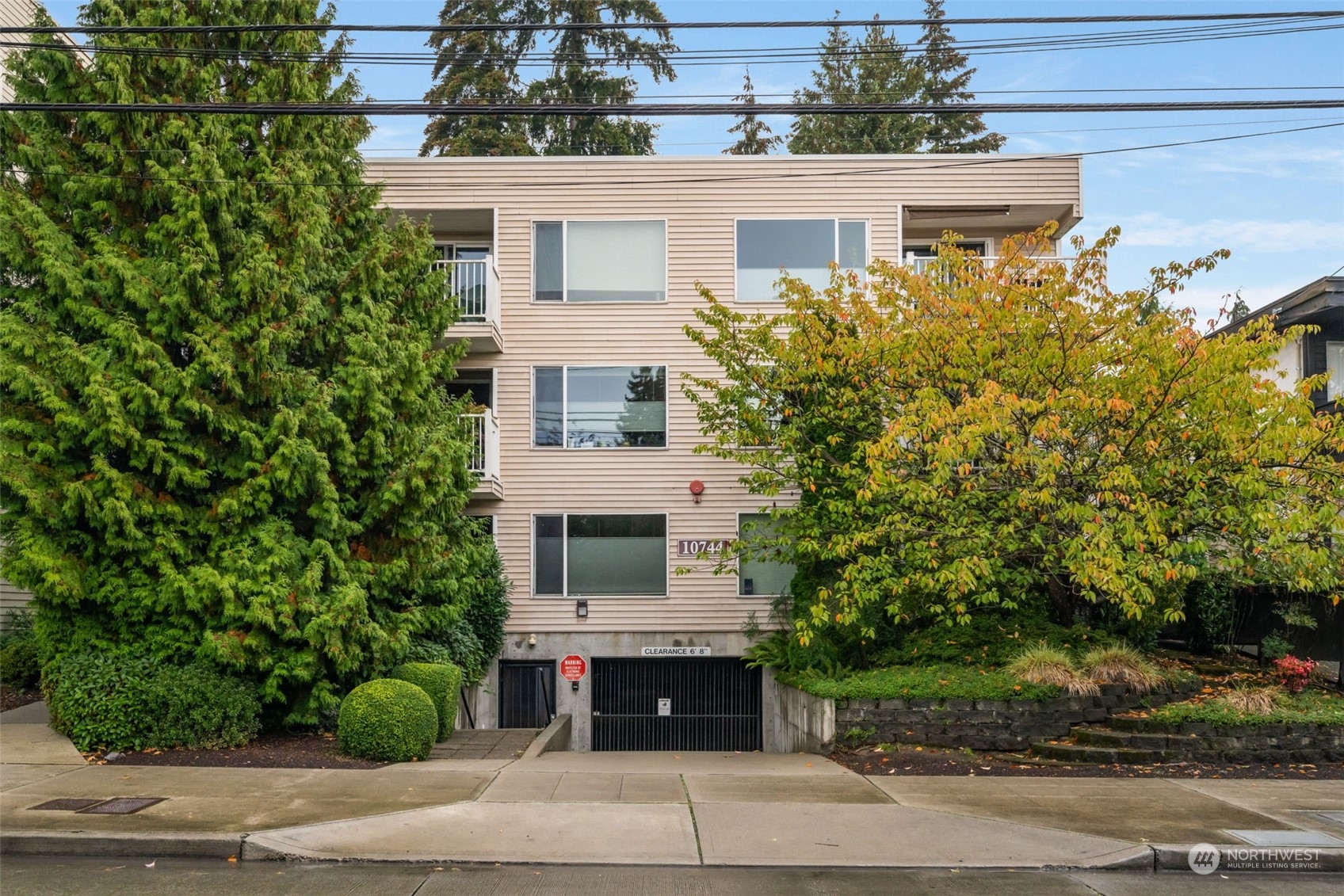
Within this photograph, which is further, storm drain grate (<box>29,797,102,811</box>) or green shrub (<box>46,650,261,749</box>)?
green shrub (<box>46,650,261,749</box>)

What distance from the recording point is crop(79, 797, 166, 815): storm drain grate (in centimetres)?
843

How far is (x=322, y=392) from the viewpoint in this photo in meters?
12.4

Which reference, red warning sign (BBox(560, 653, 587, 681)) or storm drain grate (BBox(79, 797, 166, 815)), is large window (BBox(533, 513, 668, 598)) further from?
storm drain grate (BBox(79, 797, 166, 815))

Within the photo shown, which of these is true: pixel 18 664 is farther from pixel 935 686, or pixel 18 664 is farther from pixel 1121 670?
pixel 1121 670

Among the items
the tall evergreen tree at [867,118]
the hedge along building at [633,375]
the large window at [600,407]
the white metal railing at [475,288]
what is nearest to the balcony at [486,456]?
the hedge along building at [633,375]

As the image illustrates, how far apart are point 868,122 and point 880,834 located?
33222mm

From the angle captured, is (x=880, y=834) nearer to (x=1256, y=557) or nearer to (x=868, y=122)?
(x=1256, y=557)

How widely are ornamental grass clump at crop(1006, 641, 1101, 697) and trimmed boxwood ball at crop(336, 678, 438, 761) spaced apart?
6.91 meters

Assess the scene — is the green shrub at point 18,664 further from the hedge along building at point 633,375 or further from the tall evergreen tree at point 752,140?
the tall evergreen tree at point 752,140

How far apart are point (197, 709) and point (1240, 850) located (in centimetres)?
983

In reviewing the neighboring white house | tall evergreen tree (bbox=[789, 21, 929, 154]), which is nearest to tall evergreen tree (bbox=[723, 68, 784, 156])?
tall evergreen tree (bbox=[789, 21, 929, 154])

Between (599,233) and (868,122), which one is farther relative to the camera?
(868,122)

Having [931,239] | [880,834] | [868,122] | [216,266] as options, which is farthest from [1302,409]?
[868,122]

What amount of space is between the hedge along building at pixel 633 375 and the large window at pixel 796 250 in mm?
30
